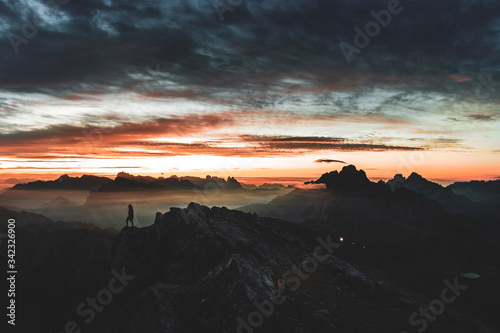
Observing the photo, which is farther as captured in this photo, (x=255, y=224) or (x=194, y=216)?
(x=255, y=224)

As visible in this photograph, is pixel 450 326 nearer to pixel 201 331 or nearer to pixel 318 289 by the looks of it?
pixel 318 289

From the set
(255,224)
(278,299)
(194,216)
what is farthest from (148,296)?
(255,224)

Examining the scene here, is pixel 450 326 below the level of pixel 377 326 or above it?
below

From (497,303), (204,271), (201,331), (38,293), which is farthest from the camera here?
(38,293)

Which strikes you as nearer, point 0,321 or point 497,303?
point 497,303

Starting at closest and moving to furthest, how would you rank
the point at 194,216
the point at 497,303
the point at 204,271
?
the point at 204,271 < the point at 194,216 < the point at 497,303

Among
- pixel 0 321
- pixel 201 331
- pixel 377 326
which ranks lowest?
pixel 0 321

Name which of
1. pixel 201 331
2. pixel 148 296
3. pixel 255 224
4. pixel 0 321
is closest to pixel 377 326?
pixel 201 331

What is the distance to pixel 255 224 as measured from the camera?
66.4m

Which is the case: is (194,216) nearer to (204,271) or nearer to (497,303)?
(204,271)

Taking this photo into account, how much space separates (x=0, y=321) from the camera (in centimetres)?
13438

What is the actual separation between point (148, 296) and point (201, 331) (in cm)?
378

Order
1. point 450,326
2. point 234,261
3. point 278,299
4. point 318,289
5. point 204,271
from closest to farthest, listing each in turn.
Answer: point 278,299 < point 234,261 < point 450,326 < point 318,289 < point 204,271

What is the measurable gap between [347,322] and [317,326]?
118 inches
